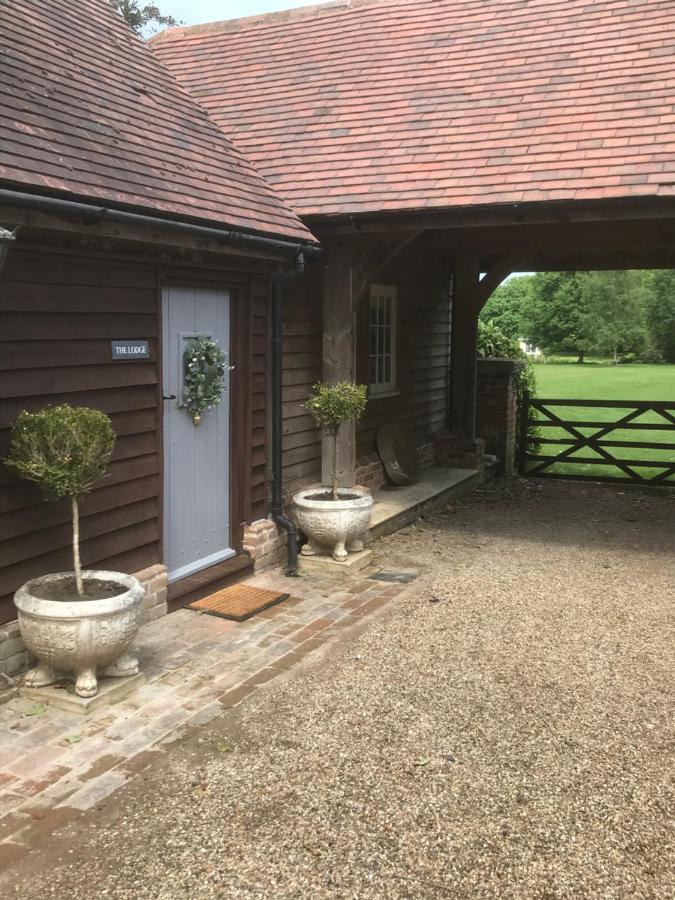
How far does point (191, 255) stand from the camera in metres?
5.86

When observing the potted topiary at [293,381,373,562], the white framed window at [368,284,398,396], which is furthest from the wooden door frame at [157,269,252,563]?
the white framed window at [368,284,398,396]

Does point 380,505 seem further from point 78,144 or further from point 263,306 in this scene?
point 78,144

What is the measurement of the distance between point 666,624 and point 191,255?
178 inches

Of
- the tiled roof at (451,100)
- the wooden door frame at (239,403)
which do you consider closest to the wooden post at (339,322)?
the tiled roof at (451,100)

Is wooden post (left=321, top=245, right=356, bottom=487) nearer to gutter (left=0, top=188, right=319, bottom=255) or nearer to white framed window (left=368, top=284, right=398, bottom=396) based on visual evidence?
gutter (left=0, top=188, right=319, bottom=255)

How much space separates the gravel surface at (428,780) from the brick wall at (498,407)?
624cm

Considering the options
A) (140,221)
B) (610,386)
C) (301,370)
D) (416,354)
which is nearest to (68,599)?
(140,221)

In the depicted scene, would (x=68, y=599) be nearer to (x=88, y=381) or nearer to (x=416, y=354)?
(x=88, y=381)

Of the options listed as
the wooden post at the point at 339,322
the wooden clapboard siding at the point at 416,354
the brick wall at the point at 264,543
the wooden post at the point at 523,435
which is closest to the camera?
the brick wall at the point at 264,543

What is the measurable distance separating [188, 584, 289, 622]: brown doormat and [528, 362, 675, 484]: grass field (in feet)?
23.3

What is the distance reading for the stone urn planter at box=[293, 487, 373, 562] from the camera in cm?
705

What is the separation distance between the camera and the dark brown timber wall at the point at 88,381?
4.48 metres

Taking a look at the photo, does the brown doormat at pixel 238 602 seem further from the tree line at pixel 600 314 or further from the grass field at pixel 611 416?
the tree line at pixel 600 314

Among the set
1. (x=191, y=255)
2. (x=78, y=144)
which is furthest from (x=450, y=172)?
(x=78, y=144)
